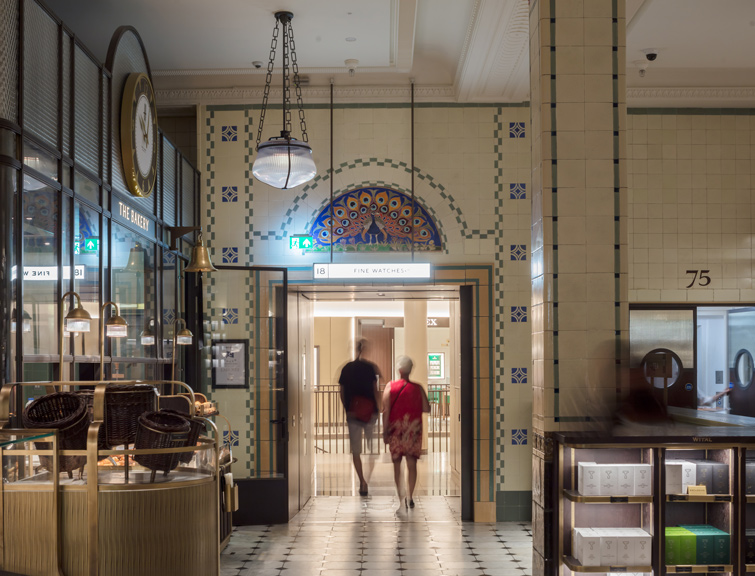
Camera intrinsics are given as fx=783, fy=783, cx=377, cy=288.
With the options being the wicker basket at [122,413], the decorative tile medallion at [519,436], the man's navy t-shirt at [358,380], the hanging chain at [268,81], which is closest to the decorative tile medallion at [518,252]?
the decorative tile medallion at [519,436]

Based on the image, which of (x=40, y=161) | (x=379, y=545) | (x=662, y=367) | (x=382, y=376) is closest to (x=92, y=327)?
(x=40, y=161)

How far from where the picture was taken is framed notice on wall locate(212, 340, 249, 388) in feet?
27.6

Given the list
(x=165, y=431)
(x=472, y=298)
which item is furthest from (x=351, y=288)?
(x=165, y=431)

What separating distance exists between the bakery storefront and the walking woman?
2.53 metres

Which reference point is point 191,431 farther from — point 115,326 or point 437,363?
point 437,363

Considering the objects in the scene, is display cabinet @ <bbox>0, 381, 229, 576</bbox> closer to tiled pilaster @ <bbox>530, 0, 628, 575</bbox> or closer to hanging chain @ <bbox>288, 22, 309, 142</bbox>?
tiled pilaster @ <bbox>530, 0, 628, 575</bbox>

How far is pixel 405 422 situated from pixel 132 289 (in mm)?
4057

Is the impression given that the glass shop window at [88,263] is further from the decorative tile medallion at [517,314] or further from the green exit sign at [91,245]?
the decorative tile medallion at [517,314]

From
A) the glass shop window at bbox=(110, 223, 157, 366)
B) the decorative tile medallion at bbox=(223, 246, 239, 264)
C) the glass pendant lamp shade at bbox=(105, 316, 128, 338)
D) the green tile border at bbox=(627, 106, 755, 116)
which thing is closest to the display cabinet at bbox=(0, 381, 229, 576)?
the glass pendant lamp shade at bbox=(105, 316, 128, 338)

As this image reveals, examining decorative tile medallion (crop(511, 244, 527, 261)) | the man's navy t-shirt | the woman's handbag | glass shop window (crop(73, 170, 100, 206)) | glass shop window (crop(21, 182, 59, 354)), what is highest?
glass shop window (crop(73, 170, 100, 206))

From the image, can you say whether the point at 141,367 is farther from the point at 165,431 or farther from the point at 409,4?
the point at 409,4

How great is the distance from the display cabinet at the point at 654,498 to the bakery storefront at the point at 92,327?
2005 mm

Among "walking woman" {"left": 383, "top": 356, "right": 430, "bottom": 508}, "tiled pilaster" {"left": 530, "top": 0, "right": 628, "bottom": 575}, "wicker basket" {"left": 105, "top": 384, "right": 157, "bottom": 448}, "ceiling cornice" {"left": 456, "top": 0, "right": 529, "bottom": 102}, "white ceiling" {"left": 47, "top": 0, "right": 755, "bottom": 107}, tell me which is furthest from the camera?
"walking woman" {"left": 383, "top": 356, "right": 430, "bottom": 508}

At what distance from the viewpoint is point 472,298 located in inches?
347
